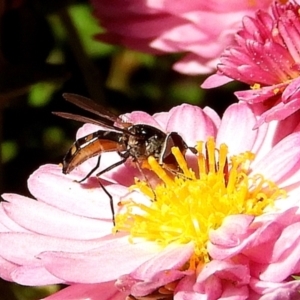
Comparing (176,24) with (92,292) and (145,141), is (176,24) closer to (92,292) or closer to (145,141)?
(145,141)

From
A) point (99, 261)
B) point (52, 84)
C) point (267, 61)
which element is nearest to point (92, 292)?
point (99, 261)

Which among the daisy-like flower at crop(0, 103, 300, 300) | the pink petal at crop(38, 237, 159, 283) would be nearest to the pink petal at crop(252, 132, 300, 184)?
the daisy-like flower at crop(0, 103, 300, 300)

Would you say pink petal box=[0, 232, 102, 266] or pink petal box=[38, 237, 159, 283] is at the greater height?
pink petal box=[0, 232, 102, 266]

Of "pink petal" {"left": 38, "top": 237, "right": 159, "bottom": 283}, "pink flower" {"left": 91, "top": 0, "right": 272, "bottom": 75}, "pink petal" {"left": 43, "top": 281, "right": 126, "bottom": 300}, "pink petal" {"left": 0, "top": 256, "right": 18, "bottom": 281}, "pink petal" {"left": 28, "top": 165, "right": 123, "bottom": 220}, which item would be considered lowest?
"pink petal" {"left": 43, "top": 281, "right": 126, "bottom": 300}

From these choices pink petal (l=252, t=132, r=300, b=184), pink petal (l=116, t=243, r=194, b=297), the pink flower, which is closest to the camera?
pink petal (l=116, t=243, r=194, b=297)

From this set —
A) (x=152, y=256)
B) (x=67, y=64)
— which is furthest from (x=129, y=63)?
(x=152, y=256)

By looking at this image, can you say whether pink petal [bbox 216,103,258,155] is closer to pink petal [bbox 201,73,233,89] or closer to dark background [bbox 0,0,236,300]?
pink petal [bbox 201,73,233,89]
